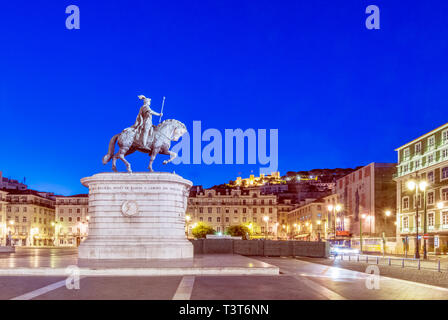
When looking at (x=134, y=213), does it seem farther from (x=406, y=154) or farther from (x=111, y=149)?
(x=406, y=154)

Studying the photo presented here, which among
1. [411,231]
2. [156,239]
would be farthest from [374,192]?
[156,239]

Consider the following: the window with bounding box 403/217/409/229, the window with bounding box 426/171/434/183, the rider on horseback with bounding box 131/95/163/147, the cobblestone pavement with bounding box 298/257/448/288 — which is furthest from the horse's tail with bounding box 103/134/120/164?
the window with bounding box 403/217/409/229

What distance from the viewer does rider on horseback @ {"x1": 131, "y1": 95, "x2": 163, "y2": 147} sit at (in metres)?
29.8

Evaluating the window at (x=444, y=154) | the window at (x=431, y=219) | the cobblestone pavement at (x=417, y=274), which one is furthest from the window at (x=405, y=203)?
the cobblestone pavement at (x=417, y=274)

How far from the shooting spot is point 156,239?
28.5m

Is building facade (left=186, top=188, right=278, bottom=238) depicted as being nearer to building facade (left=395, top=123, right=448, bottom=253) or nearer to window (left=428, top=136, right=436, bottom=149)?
building facade (left=395, top=123, right=448, bottom=253)

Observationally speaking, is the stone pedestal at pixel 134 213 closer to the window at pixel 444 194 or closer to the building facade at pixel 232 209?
the window at pixel 444 194

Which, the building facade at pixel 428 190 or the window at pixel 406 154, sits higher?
the window at pixel 406 154

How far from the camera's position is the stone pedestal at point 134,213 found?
28391 mm

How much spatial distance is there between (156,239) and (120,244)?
1926 mm

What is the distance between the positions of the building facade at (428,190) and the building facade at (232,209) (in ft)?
198

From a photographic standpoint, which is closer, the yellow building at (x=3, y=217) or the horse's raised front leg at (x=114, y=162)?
the horse's raised front leg at (x=114, y=162)

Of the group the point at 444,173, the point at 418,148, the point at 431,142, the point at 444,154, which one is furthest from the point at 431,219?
the point at 418,148
